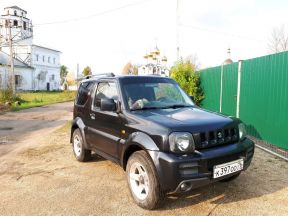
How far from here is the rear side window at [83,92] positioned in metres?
6.22

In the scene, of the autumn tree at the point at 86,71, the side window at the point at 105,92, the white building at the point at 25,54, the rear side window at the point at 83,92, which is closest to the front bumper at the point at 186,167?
the side window at the point at 105,92

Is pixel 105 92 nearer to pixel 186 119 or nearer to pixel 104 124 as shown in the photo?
pixel 104 124

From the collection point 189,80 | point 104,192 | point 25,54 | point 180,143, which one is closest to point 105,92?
point 104,192

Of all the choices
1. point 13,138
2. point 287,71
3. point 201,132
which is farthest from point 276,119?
point 13,138

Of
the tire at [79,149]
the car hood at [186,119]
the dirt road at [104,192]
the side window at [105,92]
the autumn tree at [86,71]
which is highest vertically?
the autumn tree at [86,71]

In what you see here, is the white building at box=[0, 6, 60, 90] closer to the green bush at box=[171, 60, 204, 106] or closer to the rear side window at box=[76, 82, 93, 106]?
the green bush at box=[171, 60, 204, 106]

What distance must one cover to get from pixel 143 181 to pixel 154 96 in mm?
1532

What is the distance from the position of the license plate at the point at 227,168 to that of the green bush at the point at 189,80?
27.9 ft

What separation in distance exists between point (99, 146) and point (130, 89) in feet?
4.19

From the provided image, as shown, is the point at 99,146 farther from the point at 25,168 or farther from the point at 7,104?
the point at 7,104

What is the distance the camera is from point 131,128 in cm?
442

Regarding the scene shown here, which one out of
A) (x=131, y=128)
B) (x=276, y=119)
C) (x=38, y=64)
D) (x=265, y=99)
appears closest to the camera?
(x=131, y=128)

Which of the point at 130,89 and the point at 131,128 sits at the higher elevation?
the point at 130,89

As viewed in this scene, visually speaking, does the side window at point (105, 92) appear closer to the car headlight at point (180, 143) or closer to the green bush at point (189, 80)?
the car headlight at point (180, 143)
